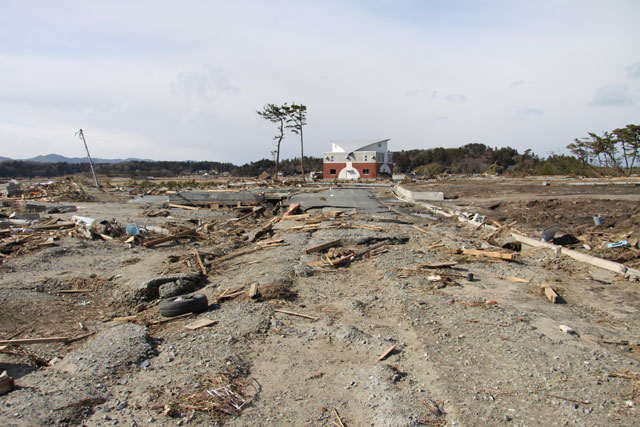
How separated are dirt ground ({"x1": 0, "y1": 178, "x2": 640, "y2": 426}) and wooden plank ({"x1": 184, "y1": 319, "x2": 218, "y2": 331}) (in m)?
0.20

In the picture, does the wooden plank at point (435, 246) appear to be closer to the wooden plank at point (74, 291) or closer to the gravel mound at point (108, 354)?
the gravel mound at point (108, 354)

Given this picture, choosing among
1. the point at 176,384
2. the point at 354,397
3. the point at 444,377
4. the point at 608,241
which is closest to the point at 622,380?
the point at 444,377

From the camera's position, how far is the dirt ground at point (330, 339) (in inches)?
150

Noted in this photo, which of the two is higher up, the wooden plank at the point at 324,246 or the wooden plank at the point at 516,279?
the wooden plank at the point at 324,246

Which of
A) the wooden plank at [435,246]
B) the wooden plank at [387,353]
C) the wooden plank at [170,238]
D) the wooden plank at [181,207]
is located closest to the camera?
the wooden plank at [387,353]

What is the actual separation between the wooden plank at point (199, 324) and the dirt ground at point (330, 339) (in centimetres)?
20

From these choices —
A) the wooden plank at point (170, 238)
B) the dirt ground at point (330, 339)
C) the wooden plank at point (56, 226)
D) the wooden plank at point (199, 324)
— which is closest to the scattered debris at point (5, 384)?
the dirt ground at point (330, 339)

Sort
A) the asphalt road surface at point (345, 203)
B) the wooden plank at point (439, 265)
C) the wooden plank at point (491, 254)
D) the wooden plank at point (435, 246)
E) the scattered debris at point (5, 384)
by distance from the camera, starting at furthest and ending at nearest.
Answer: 1. the asphalt road surface at point (345, 203)
2. the wooden plank at point (435, 246)
3. the wooden plank at point (491, 254)
4. the wooden plank at point (439, 265)
5. the scattered debris at point (5, 384)

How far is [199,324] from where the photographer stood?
19.1 feet

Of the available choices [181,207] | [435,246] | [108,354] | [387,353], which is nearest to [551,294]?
[387,353]

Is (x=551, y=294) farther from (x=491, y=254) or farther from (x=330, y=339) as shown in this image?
(x=330, y=339)

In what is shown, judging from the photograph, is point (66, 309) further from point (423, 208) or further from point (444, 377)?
point (423, 208)

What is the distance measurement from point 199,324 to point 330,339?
6.49ft

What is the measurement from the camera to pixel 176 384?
4270mm
